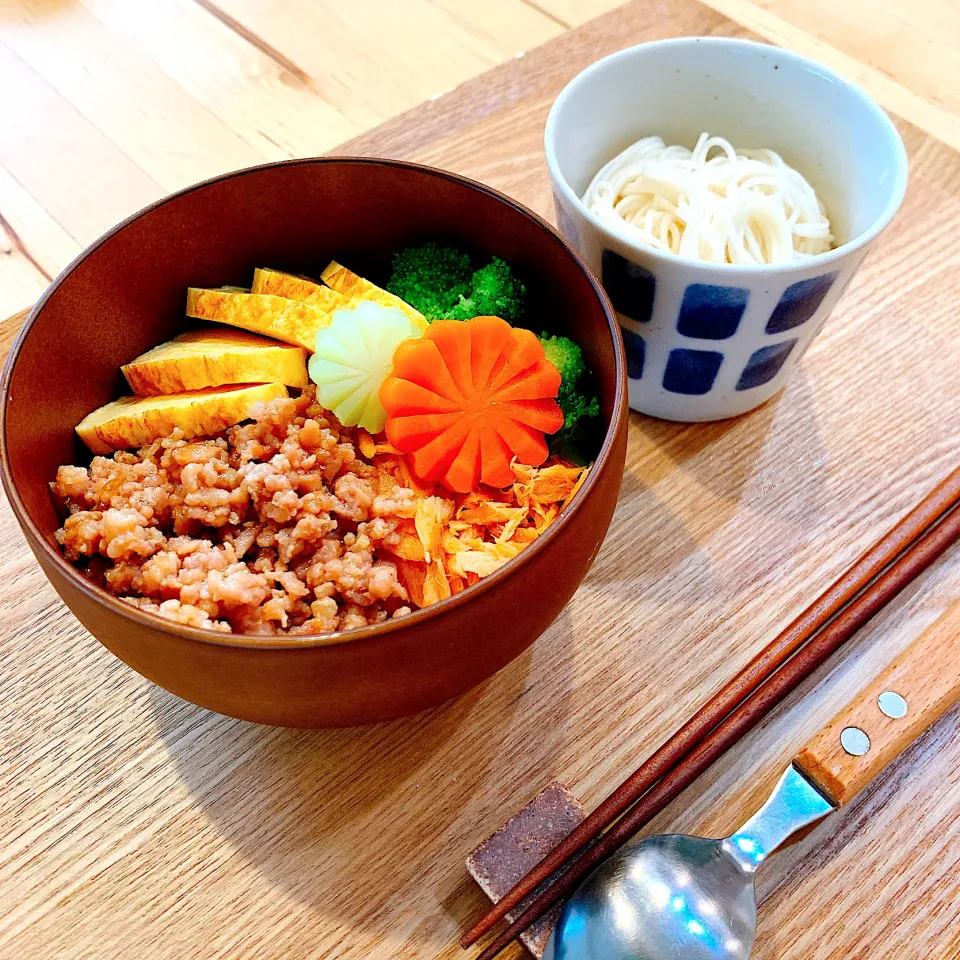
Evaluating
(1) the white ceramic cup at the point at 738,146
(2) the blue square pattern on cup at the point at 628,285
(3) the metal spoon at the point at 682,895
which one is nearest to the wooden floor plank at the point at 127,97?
(1) the white ceramic cup at the point at 738,146

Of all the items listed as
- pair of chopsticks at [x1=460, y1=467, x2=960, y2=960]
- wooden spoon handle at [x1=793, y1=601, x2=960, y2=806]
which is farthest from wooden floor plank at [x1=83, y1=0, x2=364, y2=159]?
wooden spoon handle at [x1=793, y1=601, x2=960, y2=806]

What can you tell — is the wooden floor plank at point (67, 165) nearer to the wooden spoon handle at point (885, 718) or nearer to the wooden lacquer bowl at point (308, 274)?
the wooden lacquer bowl at point (308, 274)

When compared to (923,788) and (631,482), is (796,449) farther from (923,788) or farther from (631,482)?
(923,788)

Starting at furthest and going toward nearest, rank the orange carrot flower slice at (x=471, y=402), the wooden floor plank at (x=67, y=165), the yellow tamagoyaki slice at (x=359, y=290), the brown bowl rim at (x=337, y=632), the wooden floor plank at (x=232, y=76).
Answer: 1. the wooden floor plank at (x=232, y=76)
2. the wooden floor plank at (x=67, y=165)
3. the yellow tamagoyaki slice at (x=359, y=290)
4. the orange carrot flower slice at (x=471, y=402)
5. the brown bowl rim at (x=337, y=632)

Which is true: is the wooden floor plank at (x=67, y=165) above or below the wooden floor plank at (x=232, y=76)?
below

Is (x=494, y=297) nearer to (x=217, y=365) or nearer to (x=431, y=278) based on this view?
(x=431, y=278)

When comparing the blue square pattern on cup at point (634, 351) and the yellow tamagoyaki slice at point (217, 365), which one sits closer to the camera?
the yellow tamagoyaki slice at point (217, 365)

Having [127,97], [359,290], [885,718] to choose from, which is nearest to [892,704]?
[885,718]
